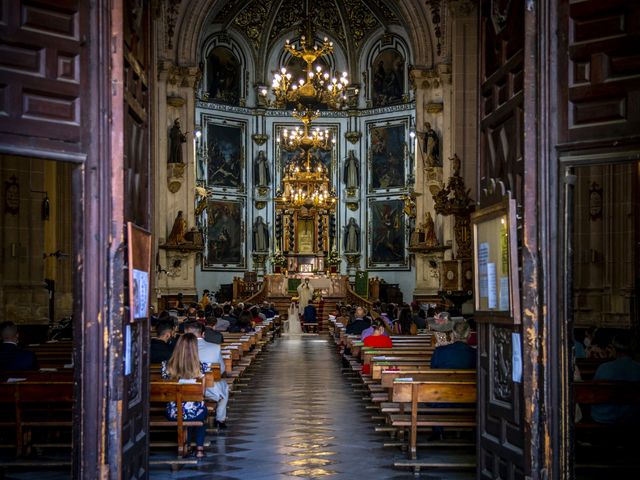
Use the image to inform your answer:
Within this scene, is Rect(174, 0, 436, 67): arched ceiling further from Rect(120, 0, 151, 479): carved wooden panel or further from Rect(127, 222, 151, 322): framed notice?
Rect(127, 222, 151, 322): framed notice

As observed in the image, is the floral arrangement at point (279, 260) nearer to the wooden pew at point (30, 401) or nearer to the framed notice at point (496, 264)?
the wooden pew at point (30, 401)

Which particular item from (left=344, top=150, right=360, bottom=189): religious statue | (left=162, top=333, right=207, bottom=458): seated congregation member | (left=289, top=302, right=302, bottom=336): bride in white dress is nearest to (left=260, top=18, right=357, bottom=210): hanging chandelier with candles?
(left=344, top=150, right=360, bottom=189): religious statue

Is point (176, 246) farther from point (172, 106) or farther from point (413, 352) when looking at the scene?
point (413, 352)

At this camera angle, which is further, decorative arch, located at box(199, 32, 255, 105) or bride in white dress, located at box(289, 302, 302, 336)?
decorative arch, located at box(199, 32, 255, 105)

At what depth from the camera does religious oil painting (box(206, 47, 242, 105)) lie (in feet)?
147

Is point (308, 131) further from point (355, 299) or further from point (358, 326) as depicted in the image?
point (358, 326)

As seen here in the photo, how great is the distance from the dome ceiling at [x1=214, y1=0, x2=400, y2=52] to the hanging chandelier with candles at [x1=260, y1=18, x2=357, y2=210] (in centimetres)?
241

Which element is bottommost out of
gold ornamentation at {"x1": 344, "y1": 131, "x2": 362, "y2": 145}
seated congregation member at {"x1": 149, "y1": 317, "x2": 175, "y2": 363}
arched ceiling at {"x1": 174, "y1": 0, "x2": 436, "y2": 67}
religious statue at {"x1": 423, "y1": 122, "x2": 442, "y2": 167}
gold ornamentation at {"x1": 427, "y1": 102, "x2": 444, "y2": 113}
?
seated congregation member at {"x1": 149, "y1": 317, "x2": 175, "y2": 363}

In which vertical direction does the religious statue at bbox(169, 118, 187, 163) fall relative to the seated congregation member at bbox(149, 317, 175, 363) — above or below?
above

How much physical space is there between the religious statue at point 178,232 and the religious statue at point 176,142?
1987 millimetres

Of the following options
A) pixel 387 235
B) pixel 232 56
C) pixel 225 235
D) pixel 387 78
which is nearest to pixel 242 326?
pixel 225 235

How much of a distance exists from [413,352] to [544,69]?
7887 millimetres

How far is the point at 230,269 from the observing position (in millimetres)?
45094

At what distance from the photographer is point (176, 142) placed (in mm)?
34938
